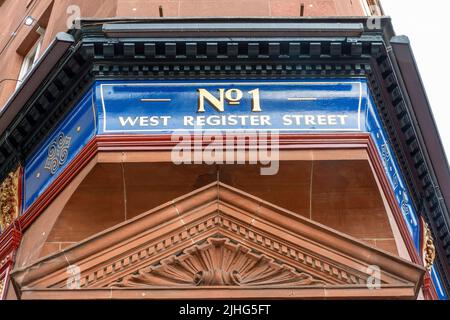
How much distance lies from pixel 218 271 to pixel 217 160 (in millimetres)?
1971

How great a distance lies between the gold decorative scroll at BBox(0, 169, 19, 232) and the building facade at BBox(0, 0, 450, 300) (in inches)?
1.5

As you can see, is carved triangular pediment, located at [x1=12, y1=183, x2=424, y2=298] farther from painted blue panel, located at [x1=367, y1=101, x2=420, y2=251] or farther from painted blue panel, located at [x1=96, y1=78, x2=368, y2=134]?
painted blue panel, located at [x1=367, y1=101, x2=420, y2=251]

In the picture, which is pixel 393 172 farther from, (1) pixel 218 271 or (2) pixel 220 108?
(1) pixel 218 271

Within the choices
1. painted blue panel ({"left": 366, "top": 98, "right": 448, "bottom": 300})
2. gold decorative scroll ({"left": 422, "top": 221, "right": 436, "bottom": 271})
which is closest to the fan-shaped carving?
painted blue panel ({"left": 366, "top": 98, "right": 448, "bottom": 300})

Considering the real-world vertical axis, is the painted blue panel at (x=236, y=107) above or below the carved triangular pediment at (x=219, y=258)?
above

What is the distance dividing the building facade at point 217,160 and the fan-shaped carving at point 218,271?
20 mm

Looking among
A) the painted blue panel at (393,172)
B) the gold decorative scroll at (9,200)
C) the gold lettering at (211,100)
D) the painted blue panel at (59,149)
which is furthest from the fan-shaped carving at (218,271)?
the gold decorative scroll at (9,200)

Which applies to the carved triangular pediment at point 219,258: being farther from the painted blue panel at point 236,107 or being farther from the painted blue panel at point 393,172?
the painted blue panel at point 393,172

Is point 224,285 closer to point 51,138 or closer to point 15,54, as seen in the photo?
point 51,138

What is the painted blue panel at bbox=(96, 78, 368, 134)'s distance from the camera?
17.8 metres

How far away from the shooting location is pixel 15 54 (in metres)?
25.3

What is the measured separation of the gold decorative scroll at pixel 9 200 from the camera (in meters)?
19.5

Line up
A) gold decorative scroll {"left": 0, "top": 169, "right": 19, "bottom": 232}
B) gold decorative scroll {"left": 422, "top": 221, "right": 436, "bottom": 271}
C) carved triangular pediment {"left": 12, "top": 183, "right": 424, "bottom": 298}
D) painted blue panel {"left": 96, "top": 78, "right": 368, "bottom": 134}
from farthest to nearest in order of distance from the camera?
1. gold decorative scroll {"left": 422, "top": 221, "right": 436, "bottom": 271}
2. gold decorative scroll {"left": 0, "top": 169, "right": 19, "bottom": 232}
3. painted blue panel {"left": 96, "top": 78, "right": 368, "bottom": 134}
4. carved triangular pediment {"left": 12, "top": 183, "right": 424, "bottom": 298}

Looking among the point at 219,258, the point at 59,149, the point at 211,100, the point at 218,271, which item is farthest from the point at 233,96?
the point at 218,271
